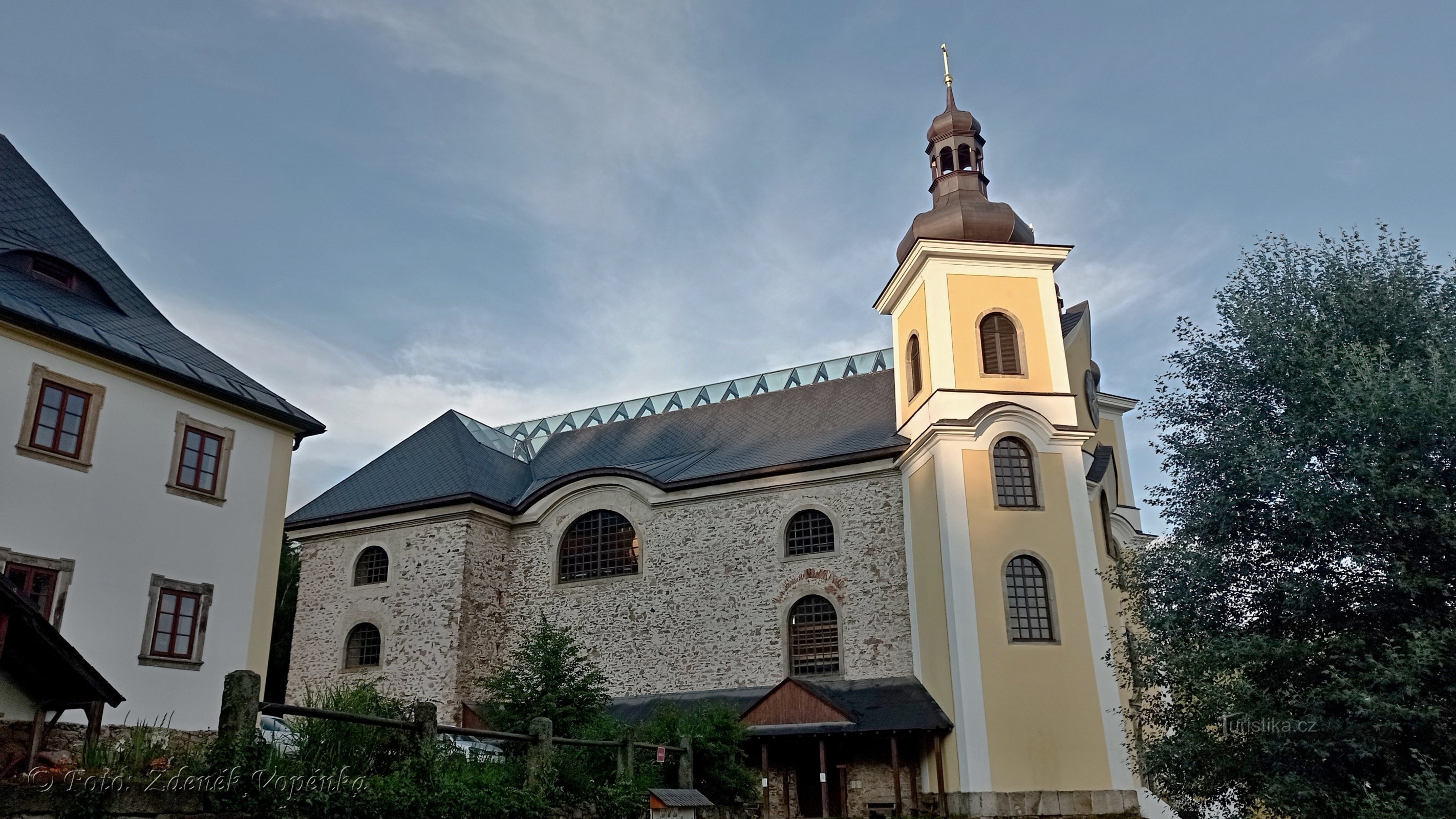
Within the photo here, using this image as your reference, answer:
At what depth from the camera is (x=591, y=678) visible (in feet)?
43.9

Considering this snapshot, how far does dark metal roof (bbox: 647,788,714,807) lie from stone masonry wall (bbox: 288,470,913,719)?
7358mm

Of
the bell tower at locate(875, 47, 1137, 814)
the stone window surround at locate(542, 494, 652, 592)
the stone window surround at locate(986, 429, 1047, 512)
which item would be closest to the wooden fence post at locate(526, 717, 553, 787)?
the bell tower at locate(875, 47, 1137, 814)

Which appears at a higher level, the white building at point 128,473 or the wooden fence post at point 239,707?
the white building at point 128,473

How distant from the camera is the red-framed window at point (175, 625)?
1182cm

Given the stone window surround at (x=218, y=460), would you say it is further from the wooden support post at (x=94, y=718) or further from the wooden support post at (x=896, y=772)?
the wooden support post at (x=896, y=772)

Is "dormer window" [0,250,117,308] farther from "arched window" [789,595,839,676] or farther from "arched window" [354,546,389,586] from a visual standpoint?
"arched window" [789,595,839,676]

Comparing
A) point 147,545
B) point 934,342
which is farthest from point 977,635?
point 147,545

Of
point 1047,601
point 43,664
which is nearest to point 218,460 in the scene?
point 43,664

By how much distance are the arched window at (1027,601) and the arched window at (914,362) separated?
3.81m

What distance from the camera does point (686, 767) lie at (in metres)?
12.1

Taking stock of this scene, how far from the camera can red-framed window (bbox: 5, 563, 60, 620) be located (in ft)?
35.0

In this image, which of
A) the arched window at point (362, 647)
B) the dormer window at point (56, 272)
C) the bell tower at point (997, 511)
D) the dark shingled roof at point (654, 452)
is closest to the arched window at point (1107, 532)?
the bell tower at point (997, 511)

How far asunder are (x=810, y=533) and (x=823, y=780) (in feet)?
16.3

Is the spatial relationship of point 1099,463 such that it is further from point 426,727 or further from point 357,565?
point 357,565
